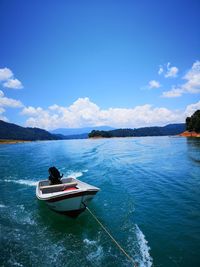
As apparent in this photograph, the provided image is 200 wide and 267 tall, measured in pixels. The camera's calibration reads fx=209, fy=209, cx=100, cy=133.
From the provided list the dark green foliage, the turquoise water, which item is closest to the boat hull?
the turquoise water

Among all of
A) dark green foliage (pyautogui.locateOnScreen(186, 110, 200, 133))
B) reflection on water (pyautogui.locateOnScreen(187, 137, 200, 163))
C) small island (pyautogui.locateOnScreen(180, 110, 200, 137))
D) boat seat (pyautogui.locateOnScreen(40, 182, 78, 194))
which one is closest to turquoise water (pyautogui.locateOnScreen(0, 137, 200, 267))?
boat seat (pyautogui.locateOnScreen(40, 182, 78, 194))

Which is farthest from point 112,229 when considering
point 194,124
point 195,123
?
point 194,124

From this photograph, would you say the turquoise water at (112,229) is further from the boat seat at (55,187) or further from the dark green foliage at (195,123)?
the dark green foliage at (195,123)

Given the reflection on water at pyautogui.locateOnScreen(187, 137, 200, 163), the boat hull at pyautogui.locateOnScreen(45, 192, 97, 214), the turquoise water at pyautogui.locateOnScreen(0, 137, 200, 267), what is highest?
the boat hull at pyautogui.locateOnScreen(45, 192, 97, 214)

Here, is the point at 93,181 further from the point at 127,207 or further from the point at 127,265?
the point at 127,265

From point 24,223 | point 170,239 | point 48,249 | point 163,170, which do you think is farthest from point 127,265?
point 163,170

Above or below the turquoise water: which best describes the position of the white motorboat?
above

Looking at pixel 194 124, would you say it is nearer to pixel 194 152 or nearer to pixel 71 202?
pixel 194 152

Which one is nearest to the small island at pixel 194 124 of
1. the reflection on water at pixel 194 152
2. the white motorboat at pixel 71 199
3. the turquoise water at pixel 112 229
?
the reflection on water at pixel 194 152

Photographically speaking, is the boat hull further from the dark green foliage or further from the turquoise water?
the dark green foliage

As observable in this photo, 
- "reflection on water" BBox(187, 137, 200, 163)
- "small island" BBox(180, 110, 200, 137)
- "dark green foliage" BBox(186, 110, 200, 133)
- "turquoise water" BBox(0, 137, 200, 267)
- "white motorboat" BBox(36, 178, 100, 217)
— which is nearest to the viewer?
"turquoise water" BBox(0, 137, 200, 267)

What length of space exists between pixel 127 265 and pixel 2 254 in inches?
221

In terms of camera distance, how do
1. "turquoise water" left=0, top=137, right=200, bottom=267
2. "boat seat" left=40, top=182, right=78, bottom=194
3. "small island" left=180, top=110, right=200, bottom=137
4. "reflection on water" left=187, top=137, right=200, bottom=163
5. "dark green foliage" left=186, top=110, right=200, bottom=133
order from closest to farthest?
"turquoise water" left=0, top=137, right=200, bottom=267
"boat seat" left=40, top=182, right=78, bottom=194
"reflection on water" left=187, top=137, right=200, bottom=163
"dark green foliage" left=186, top=110, right=200, bottom=133
"small island" left=180, top=110, right=200, bottom=137

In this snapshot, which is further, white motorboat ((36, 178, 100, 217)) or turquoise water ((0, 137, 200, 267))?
white motorboat ((36, 178, 100, 217))
